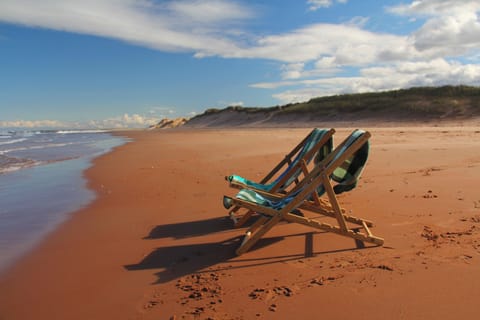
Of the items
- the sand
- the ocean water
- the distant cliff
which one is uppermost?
the distant cliff

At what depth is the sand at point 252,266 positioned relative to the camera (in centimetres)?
254

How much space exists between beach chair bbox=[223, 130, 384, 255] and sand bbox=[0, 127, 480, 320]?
15 centimetres

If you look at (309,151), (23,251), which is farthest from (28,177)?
(309,151)

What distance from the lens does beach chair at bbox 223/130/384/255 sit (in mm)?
3508

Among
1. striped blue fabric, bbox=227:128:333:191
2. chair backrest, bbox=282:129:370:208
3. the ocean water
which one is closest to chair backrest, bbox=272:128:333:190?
striped blue fabric, bbox=227:128:333:191

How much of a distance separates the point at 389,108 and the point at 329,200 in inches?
1140

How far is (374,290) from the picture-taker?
2660mm

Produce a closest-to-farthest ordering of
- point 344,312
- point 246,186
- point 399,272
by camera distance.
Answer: point 344,312 < point 399,272 < point 246,186

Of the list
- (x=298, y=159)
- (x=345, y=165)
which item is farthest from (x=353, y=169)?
(x=298, y=159)

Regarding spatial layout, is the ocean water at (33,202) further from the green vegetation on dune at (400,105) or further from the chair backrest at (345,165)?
the green vegetation on dune at (400,105)

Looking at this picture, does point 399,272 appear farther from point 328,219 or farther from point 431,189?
point 431,189

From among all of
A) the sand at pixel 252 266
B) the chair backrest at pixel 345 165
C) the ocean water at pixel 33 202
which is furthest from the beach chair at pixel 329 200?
the ocean water at pixel 33 202

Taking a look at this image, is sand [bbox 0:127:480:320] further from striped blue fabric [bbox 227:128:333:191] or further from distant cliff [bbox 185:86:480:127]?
distant cliff [bbox 185:86:480:127]

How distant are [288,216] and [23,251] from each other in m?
2.80
